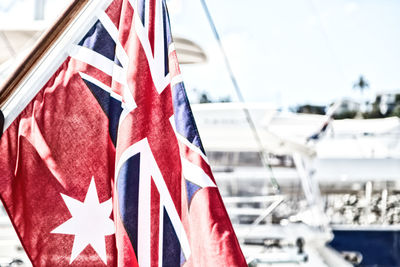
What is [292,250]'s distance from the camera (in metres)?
7.62

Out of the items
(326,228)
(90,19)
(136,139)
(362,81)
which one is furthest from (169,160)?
(362,81)

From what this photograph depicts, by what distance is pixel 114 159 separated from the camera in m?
2.01

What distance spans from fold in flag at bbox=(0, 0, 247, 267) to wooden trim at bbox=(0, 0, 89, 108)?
44mm

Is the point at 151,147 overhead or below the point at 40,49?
below

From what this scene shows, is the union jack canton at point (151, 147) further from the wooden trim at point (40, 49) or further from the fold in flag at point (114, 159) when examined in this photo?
the wooden trim at point (40, 49)

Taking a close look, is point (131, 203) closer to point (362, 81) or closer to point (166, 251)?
point (166, 251)

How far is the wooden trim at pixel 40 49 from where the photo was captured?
1797mm

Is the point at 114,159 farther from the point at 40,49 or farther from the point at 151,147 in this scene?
the point at 40,49

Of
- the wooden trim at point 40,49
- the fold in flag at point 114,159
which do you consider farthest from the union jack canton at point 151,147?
the wooden trim at point 40,49

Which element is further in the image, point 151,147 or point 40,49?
point 151,147

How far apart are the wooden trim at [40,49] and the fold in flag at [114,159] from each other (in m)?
0.04

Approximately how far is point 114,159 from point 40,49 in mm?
455

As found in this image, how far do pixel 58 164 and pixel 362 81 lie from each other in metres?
92.4

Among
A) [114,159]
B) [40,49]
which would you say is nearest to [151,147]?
[114,159]
